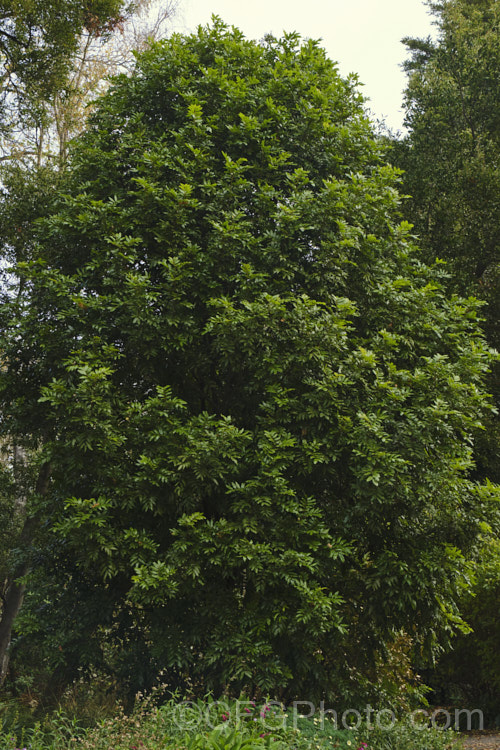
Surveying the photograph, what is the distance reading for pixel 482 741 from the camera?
8.87m

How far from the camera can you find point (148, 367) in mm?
7590

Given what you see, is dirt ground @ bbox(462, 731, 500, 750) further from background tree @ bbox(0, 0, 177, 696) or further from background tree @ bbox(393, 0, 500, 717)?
background tree @ bbox(0, 0, 177, 696)

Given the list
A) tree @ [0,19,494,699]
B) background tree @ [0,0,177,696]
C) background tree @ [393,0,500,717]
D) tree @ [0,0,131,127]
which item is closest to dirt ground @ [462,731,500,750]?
background tree @ [393,0,500,717]

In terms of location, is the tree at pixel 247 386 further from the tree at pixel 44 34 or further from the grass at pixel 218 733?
the tree at pixel 44 34

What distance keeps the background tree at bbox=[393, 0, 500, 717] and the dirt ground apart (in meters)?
1.16

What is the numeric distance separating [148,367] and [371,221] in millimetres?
3450

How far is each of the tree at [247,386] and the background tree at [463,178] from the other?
421 centimetres

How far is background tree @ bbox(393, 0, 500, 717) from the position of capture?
11.7m

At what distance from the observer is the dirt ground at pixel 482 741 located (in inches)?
329

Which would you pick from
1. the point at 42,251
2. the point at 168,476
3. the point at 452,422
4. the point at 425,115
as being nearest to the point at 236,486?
the point at 168,476

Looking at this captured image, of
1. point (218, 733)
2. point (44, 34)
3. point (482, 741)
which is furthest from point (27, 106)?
point (482, 741)

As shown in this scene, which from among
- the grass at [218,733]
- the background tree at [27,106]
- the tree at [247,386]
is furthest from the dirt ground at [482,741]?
the background tree at [27,106]

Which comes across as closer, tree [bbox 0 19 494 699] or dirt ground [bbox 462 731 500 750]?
tree [bbox 0 19 494 699]

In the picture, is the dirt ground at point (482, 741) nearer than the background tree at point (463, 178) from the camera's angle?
Yes
